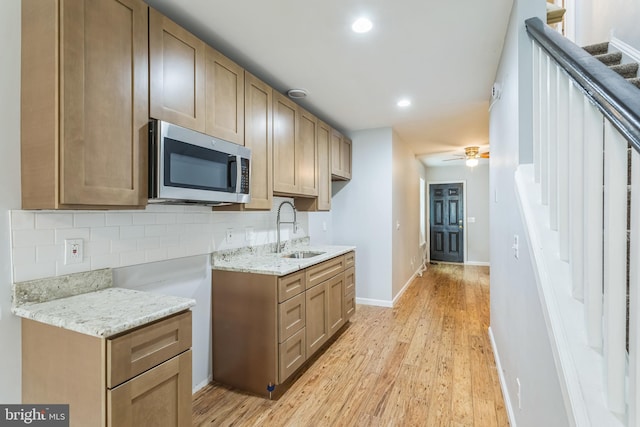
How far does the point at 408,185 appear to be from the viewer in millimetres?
5398

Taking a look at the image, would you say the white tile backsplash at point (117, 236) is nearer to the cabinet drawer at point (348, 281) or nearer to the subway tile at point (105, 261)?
the subway tile at point (105, 261)

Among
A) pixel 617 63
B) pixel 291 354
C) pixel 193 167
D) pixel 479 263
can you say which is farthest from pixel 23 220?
pixel 479 263

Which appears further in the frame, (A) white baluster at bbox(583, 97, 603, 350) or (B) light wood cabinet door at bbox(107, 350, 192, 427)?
(B) light wood cabinet door at bbox(107, 350, 192, 427)

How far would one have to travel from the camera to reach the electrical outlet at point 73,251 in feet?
4.99

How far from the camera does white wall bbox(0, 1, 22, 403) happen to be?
1331 mm

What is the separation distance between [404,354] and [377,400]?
0.77 metres

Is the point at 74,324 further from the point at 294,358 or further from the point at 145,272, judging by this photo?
the point at 294,358

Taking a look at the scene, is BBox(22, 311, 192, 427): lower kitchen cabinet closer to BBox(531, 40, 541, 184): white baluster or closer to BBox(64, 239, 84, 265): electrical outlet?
BBox(64, 239, 84, 265): electrical outlet

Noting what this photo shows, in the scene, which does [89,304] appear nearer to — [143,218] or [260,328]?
[143,218]

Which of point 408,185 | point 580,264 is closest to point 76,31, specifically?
point 580,264

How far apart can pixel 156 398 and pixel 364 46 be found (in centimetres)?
235

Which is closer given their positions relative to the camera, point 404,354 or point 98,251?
point 98,251

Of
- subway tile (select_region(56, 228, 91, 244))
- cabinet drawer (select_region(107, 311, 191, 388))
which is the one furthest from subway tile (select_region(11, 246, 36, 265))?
cabinet drawer (select_region(107, 311, 191, 388))

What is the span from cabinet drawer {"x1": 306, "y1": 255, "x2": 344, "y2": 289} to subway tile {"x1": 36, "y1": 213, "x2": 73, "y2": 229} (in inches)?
63.0
